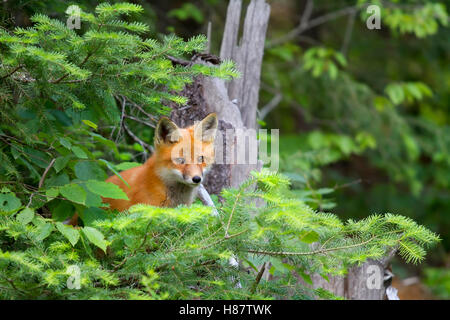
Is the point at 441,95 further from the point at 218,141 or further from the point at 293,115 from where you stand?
the point at 218,141

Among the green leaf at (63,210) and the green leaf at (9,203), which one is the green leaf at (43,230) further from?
the green leaf at (63,210)

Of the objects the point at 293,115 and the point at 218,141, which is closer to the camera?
the point at 218,141

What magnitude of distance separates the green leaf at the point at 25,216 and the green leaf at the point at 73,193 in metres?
0.28

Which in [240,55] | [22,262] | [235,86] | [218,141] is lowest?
[22,262]

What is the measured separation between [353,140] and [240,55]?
5669mm

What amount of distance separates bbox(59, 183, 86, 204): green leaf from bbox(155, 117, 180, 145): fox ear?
3.78ft

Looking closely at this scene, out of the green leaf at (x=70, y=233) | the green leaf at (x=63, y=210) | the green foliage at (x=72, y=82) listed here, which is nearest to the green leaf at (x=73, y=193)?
the green foliage at (x=72, y=82)

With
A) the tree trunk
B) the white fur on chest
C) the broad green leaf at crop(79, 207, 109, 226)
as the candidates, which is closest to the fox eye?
the white fur on chest

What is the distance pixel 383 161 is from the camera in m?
11.0

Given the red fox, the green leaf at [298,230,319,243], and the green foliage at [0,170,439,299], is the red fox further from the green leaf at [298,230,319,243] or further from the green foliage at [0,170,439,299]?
the green leaf at [298,230,319,243]

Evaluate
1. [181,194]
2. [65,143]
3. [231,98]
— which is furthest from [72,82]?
[231,98]

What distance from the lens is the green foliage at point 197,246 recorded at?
2951 millimetres

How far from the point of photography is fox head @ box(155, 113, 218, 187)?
4684 mm

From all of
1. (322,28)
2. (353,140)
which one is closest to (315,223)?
(353,140)
